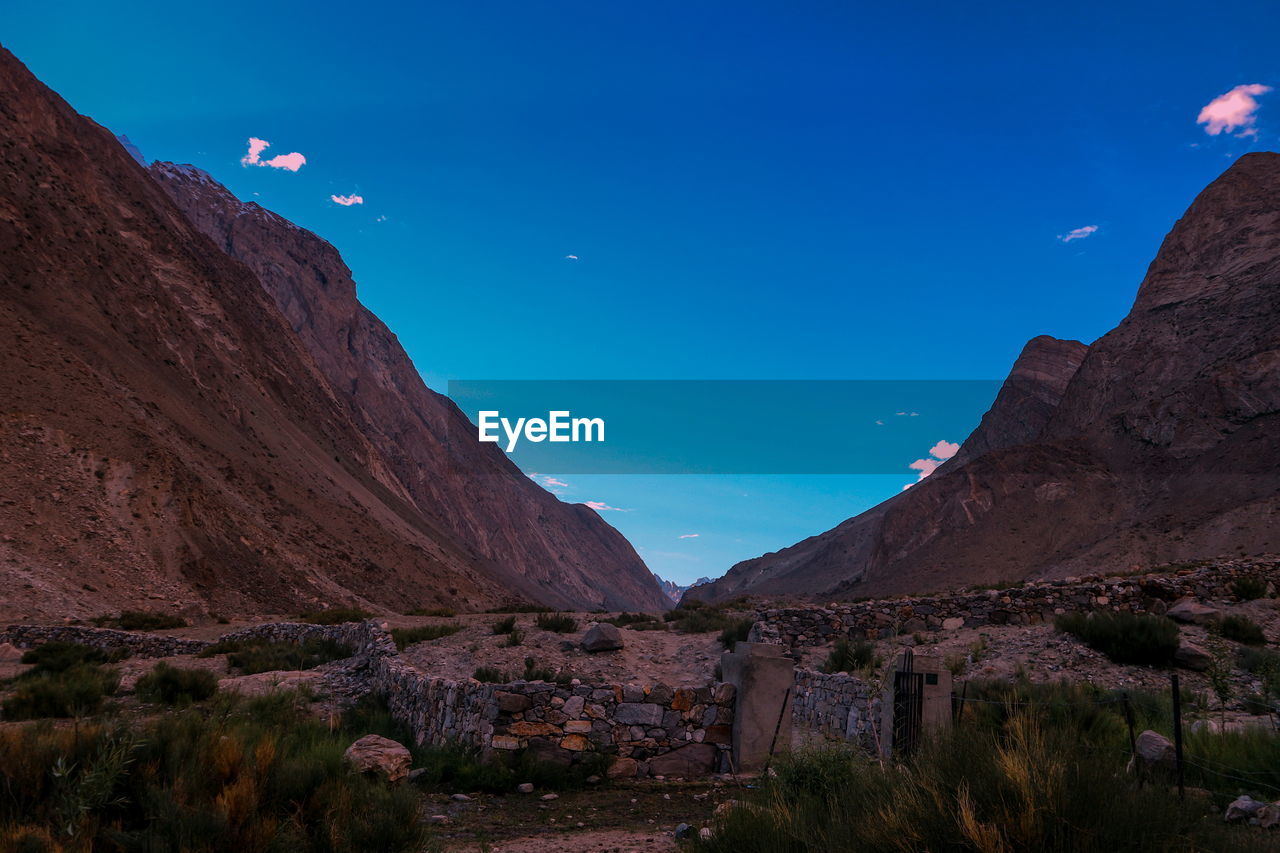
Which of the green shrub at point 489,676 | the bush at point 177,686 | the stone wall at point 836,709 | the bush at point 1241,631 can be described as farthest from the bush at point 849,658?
the bush at point 177,686

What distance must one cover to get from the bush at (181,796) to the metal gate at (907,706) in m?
4.95

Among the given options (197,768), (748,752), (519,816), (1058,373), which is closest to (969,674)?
(748,752)

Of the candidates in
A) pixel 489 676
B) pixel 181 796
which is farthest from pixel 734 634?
pixel 181 796

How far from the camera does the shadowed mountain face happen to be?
28.7 meters

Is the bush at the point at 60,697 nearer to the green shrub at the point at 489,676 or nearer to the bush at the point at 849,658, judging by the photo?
the green shrub at the point at 489,676

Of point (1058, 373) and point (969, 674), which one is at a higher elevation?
point (1058, 373)

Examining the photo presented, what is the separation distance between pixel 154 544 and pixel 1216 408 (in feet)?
201

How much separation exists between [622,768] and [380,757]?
3.12 m

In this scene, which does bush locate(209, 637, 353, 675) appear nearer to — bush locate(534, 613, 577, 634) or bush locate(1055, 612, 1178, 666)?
bush locate(534, 613, 577, 634)

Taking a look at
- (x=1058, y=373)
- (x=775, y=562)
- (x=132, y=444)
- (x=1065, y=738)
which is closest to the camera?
(x=1065, y=738)

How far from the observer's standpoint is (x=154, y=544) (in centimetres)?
3050

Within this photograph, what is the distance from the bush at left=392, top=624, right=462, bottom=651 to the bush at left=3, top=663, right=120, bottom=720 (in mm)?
6724

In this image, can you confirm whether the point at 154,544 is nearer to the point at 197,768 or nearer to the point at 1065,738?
the point at 197,768

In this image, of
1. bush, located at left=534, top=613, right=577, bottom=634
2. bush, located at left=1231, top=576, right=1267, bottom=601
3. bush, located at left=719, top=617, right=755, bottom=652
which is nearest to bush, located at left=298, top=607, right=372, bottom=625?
bush, located at left=534, top=613, right=577, bottom=634
